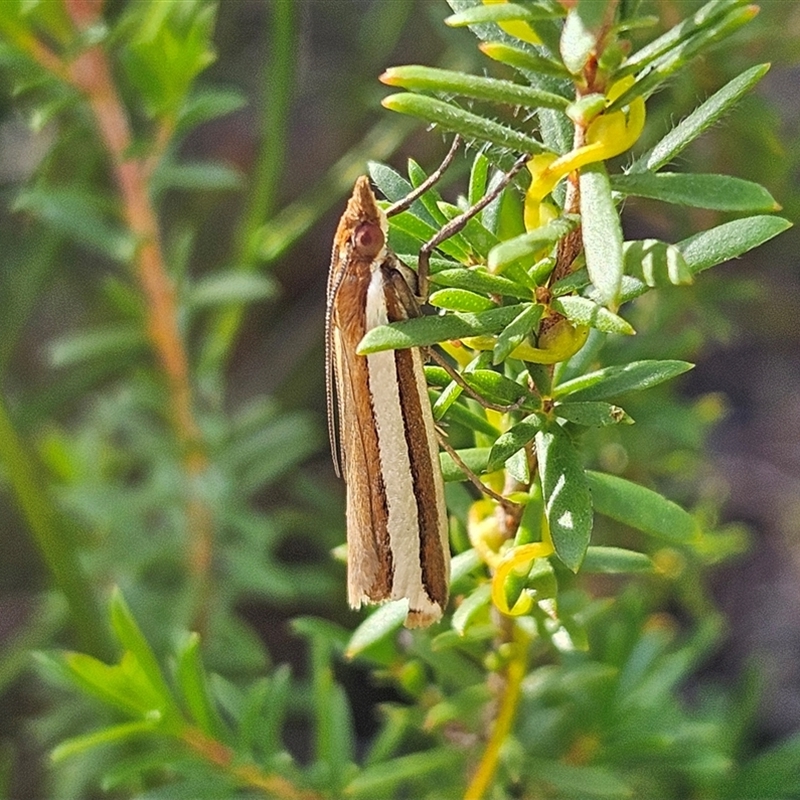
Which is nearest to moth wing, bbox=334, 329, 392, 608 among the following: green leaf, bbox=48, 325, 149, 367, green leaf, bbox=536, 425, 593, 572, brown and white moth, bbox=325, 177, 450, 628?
brown and white moth, bbox=325, 177, 450, 628

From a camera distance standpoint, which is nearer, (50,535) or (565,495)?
(565,495)

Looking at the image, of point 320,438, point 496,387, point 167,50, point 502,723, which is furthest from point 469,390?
point 320,438

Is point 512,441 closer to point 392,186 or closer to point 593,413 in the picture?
point 593,413

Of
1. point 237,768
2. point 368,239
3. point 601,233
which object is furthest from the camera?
point 237,768

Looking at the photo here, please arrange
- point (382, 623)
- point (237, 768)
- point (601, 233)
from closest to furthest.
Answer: point (601, 233) → point (382, 623) → point (237, 768)

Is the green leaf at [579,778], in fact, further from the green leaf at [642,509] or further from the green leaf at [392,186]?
the green leaf at [392,186]

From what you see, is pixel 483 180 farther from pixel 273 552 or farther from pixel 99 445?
pixel 273 552

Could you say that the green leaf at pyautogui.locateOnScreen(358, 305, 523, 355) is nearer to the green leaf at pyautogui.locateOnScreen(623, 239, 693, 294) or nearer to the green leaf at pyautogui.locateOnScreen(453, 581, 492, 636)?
the green leaf at pyautogui.locateOnScreen(623, 239, 693, 294)
